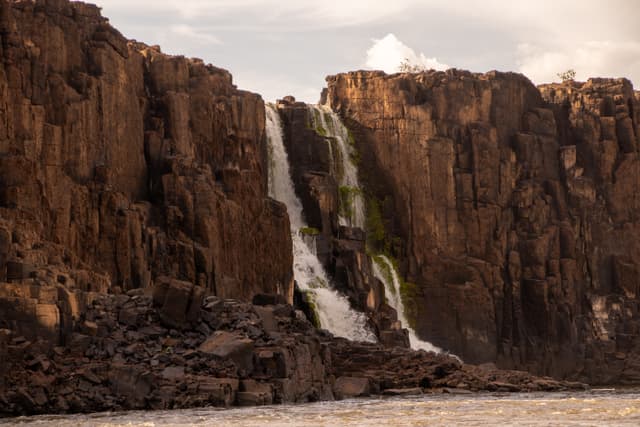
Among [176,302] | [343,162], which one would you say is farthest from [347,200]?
[176,302]

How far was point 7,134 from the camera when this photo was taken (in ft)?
268

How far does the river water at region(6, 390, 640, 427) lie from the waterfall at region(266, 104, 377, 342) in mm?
36535

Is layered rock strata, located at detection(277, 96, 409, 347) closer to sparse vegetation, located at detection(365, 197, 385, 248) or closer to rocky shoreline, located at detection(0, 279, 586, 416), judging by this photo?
sparse vegetation, located at detection(365, 197, 385, 248)

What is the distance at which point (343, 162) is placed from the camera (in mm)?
128750

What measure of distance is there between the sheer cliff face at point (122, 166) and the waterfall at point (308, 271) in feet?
15.1

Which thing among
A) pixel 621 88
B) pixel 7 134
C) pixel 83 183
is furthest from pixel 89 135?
pixel 621 88

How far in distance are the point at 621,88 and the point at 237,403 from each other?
8943 cm

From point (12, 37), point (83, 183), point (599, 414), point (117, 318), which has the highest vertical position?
point (12, 37)

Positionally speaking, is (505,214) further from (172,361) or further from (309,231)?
(172,361)

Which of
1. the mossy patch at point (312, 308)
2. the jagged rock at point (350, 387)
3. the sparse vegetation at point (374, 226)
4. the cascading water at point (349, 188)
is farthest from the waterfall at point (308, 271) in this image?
the jagged rock at point (350, 387)

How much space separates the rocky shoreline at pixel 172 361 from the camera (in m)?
61.4

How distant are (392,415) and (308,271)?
5305 cm

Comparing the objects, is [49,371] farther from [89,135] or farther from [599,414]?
[89,135]

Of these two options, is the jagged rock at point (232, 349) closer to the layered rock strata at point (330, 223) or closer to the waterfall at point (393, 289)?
the layered rock strata at point (330, 223)
